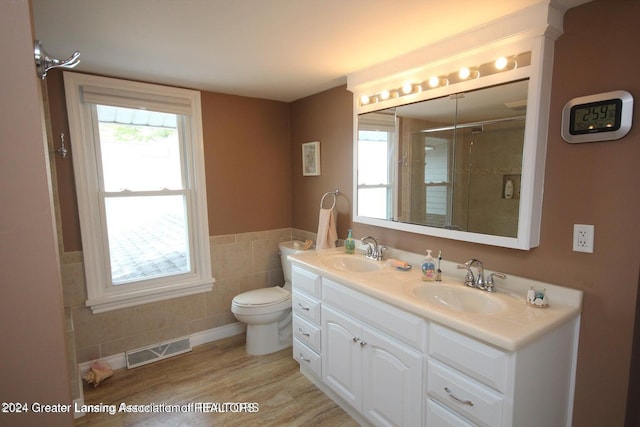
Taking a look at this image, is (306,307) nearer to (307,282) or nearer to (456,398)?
(307,282)

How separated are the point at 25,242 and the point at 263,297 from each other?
2085mm

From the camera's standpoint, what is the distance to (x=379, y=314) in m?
1.68

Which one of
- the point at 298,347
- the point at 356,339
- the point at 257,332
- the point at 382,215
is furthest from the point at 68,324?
the point at 382,215

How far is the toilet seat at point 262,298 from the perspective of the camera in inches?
103

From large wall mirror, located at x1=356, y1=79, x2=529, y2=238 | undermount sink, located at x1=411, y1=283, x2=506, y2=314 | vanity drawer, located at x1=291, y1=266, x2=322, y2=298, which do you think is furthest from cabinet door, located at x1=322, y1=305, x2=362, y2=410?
large wall mirror, located at x1=356, y1=79, x2=529, y2=238

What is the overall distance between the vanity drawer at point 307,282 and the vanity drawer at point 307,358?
430mm

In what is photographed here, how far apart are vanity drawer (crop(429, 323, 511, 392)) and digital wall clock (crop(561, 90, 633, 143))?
97 cm

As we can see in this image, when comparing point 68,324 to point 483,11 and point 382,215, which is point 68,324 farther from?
point 483,11

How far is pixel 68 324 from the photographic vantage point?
2107 millimetres

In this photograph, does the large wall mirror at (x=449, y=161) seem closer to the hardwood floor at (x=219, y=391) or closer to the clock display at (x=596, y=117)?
the clock display at (x=596, y=117)

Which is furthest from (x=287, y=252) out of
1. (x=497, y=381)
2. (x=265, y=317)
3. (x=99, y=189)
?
(x=497, y=381)

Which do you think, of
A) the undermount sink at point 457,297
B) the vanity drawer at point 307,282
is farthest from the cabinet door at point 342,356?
the undermount sink at point 457,297

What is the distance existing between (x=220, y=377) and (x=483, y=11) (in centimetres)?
280

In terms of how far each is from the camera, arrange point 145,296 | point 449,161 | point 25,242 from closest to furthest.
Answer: point 25,242
point 449,161
point 145,296
